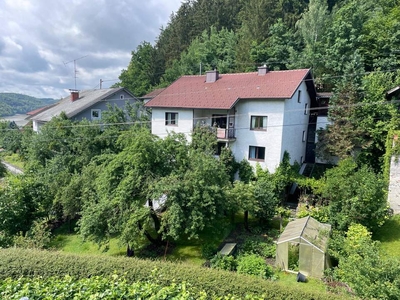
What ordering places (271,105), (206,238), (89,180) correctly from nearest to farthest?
(206,238), (89,180), (271,105)

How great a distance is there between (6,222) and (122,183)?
796cm

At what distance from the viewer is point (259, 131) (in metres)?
20.1

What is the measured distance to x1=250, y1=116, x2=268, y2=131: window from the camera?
19945 millimetres

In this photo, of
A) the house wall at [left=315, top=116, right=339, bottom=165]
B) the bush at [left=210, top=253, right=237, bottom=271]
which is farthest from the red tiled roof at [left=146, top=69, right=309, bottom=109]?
the bush at [left=210, top=253, right=237, bottom=271]

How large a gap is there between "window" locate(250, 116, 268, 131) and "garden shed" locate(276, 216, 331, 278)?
9331 mm

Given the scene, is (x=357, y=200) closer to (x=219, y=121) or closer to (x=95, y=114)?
(x=219, y=121)

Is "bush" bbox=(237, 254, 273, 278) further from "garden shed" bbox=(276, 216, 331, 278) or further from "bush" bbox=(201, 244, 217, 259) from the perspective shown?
"bush" bbox=(201, 244, 217, 259)

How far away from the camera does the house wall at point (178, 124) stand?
2217 centimetres

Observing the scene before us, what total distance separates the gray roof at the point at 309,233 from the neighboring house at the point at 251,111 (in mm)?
6909

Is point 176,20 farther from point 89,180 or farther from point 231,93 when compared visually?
point 89,180

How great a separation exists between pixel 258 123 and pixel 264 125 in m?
0.53

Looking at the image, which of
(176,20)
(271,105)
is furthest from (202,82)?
(176,20)

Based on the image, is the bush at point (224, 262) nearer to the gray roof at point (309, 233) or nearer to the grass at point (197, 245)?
the grass at point (197, 245)

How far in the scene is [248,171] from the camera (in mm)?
20328
